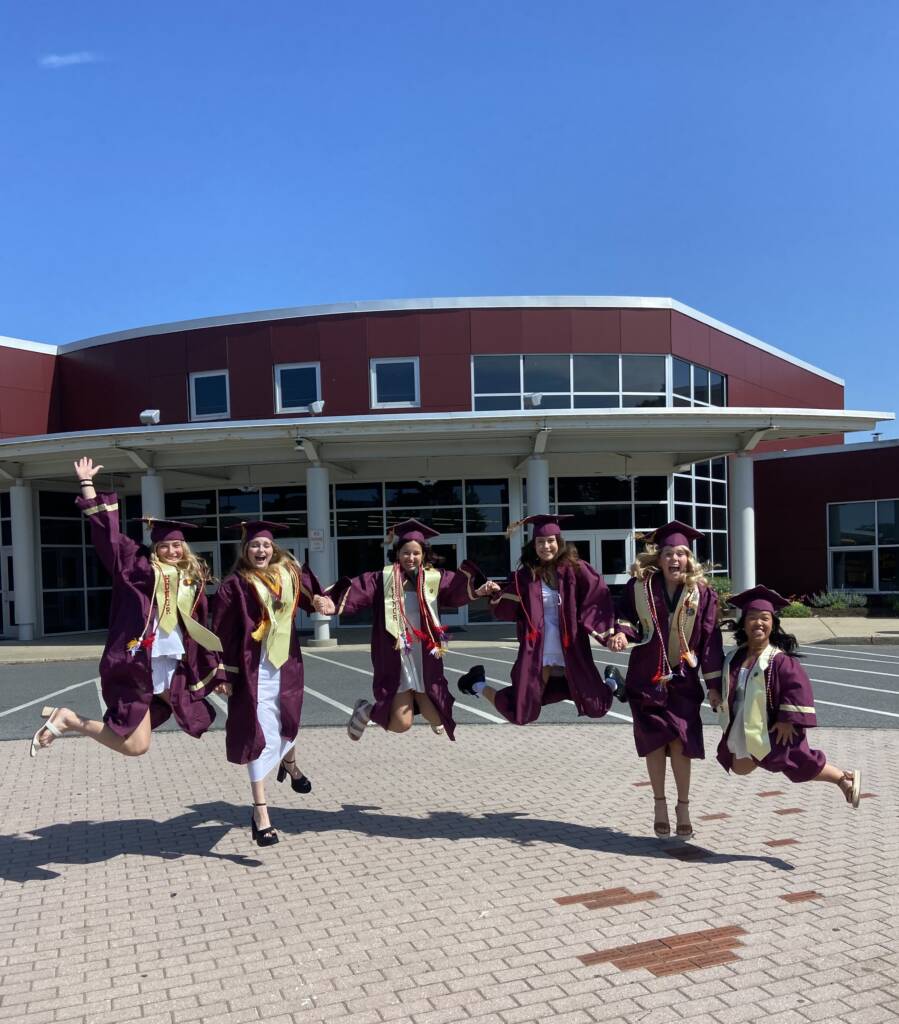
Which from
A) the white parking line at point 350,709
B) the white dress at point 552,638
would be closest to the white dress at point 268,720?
the white dress at point 552,638

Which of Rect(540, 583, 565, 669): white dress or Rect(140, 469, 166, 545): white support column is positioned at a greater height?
Rect(140, 469, 166, 545): white support column

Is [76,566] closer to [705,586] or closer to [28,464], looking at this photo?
[28,464]

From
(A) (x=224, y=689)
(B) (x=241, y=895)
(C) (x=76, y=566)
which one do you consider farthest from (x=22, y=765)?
(C) (x=76, y=566)

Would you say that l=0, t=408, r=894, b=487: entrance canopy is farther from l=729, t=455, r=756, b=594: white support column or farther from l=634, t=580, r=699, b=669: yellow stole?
l=634, t=580, r=699, b=669: yellow stole

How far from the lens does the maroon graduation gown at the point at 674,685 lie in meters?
5.19

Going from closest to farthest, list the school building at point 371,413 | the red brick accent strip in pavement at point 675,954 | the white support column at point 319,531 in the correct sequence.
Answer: the red brick accent strip in pavement at point 675,954 → the white support column at point 319,531 → the school building at point 371,413

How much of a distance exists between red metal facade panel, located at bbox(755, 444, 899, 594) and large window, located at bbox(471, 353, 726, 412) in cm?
617

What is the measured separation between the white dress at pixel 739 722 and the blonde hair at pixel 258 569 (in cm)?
277

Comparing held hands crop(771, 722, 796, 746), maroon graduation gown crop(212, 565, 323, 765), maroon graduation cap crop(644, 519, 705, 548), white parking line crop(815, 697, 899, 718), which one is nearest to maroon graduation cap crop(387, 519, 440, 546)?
maroon graduation gown crop(212, 565, 323, 765)

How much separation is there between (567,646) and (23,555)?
740 inches

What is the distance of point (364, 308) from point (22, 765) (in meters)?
15.6

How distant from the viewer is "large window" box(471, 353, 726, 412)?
2180cm

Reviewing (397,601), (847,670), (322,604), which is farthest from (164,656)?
(847,670)

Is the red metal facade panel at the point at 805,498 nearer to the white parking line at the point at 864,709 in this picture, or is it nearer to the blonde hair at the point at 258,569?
the white parking line at the point at 864,709
